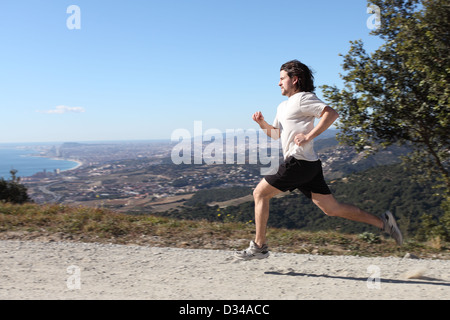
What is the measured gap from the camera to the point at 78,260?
4.10 m

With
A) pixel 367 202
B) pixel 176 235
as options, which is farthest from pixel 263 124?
pixel 367 202

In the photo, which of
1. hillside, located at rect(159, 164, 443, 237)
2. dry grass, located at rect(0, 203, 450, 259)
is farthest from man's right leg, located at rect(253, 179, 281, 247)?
hillside, located at rect(159, 164, 443, 237)

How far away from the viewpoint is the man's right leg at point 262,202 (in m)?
3.65

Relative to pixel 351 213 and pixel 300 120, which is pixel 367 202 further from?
pixel 300 120

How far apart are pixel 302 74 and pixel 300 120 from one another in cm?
48

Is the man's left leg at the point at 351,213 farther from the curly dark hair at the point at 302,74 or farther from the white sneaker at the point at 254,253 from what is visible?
the curly dark hair at the point at 302,74

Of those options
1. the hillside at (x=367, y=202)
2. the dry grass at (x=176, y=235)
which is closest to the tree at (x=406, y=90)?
the dry grass at (x=176, y=235)

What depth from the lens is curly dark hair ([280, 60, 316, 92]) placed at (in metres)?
3.63

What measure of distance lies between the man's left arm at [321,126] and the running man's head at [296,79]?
0.40 meters

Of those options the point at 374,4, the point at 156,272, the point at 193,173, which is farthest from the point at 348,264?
the point at 193,173

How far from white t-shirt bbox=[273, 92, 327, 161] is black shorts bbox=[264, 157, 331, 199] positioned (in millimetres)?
60

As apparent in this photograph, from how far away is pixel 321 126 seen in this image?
334cm
